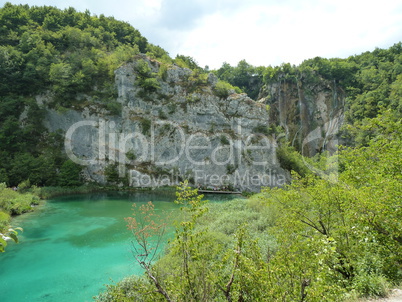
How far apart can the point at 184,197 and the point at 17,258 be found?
1424 centimetres

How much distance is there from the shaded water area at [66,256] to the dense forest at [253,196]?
5.81 ft

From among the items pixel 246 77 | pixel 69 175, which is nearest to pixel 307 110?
pixel 246 77

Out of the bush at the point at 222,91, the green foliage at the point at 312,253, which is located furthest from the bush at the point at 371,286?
the bush at the point at 222,91

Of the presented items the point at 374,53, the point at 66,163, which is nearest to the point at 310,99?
the point at 374,53

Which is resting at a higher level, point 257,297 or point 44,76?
point 44,76

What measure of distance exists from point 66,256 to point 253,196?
17096 millimetres

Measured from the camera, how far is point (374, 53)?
58969mm

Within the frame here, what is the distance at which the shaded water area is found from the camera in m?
10.6

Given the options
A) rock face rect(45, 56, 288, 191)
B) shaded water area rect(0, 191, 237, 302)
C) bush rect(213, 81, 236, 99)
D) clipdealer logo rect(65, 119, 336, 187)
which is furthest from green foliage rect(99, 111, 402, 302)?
bush rect(213, 81, 236, 99)

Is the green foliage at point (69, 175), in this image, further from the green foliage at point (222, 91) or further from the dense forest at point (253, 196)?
the green foliage at point (222, 91)

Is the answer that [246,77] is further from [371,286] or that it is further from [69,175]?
[371,286]

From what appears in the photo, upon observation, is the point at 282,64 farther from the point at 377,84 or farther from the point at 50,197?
the point at 50,197

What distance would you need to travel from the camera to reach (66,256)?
45.4 feet

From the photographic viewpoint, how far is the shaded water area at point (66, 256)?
10641 millimetres
